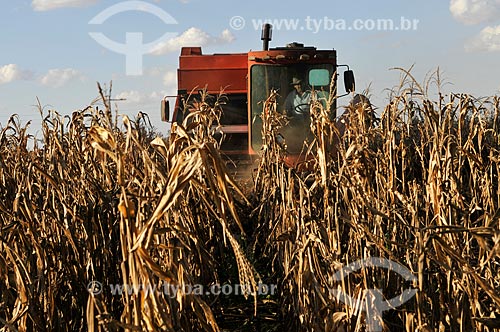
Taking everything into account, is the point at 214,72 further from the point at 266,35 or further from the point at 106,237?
the point at 106,237

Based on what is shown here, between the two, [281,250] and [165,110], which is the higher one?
[165,110]

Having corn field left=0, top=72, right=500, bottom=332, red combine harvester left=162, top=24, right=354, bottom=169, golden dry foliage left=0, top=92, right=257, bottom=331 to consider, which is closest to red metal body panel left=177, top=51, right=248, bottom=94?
red combine harvester left=162, top=24, right=354, bottom=169

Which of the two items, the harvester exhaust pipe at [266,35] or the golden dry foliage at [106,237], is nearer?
the golden dry foliage at [106,237]

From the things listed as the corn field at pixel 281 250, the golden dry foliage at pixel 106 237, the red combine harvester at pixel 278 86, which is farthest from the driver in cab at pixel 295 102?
the corn field at pixel 281 250

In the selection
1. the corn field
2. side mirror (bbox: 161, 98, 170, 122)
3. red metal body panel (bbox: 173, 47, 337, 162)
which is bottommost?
the corn field

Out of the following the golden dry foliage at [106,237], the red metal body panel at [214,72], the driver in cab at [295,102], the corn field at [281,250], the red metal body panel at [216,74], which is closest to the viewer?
the golden dry foliage at [106,237]

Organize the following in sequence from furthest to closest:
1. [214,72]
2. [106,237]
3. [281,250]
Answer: [214,72]
[281,250]
[106,237]

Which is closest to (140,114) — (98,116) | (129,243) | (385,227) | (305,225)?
(98,116)

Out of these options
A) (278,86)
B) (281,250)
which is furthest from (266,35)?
(281,250)

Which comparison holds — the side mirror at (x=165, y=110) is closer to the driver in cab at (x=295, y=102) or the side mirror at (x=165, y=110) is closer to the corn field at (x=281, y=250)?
the driver in cab at (x=295, y=102)

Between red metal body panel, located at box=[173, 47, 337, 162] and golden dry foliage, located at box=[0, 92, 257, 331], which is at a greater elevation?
red metal body panel, located at box=[173, 47, 337, 162]

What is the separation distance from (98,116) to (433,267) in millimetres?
1767

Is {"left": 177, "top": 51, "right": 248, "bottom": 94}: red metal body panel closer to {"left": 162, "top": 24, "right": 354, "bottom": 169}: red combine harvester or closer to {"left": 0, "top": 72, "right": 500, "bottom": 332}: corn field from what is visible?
{"left": 162, "top": 24, "right": 354, "bottom": 169}: red combine harvester

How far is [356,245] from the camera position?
2807 mm
